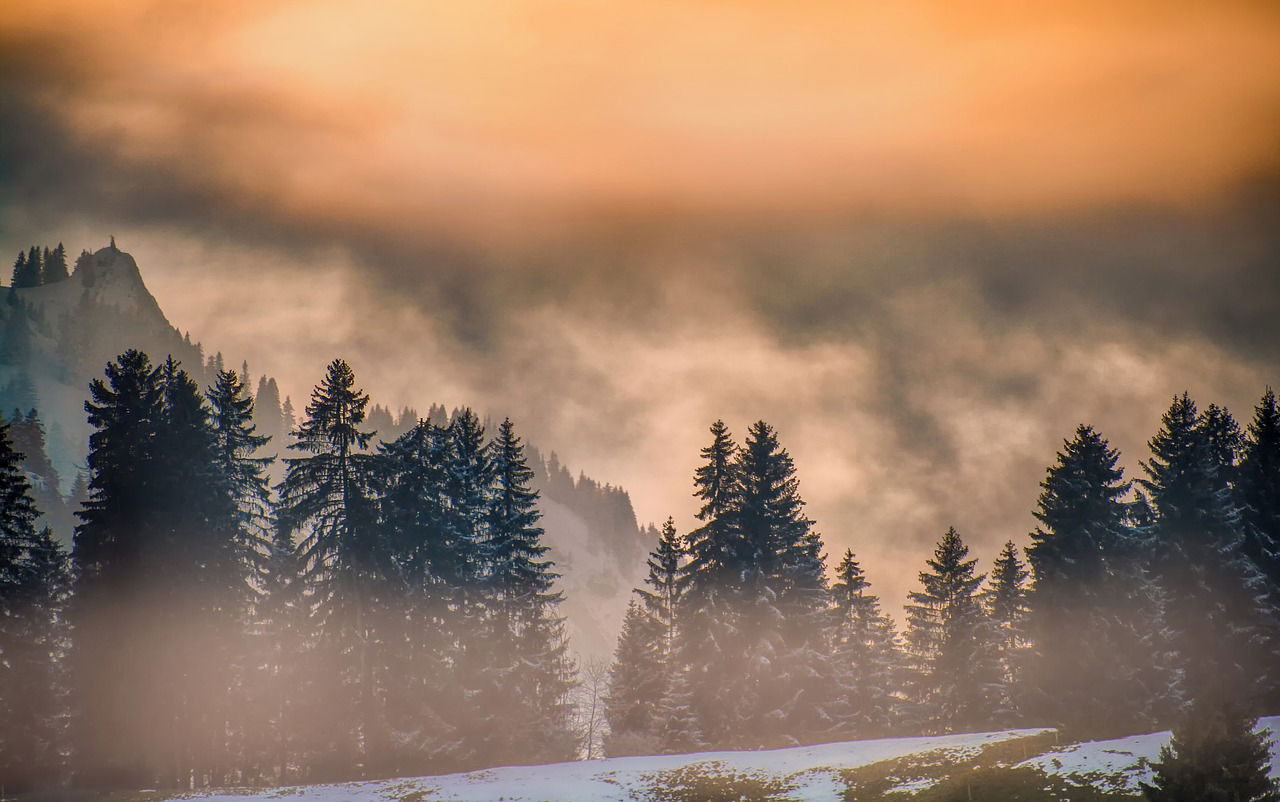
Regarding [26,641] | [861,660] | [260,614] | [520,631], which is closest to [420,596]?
[520,631]

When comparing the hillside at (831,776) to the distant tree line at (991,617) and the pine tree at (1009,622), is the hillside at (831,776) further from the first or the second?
the pine tree at (1009,622)

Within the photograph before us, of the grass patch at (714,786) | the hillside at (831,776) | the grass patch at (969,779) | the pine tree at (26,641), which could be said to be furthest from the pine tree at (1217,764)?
the pine tree at (26,641)

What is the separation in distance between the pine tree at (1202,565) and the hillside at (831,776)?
724 centimetres

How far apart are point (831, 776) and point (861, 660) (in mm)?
20361

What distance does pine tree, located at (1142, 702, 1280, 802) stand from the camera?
94.9 feet

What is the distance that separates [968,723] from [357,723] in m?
35.2

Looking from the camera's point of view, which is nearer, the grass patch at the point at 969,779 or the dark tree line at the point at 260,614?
the grass patch at the point at 969,779

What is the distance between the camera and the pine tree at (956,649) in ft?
206

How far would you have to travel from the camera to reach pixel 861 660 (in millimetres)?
64750

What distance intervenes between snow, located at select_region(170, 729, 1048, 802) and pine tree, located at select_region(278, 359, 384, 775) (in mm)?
5057

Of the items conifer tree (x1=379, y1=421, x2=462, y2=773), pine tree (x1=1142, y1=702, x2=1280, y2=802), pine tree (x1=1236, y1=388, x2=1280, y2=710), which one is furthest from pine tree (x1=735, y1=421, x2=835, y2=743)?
pine tree (x1=1142, y1=702, x2=1280, y2=802)

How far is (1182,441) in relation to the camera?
178 feet

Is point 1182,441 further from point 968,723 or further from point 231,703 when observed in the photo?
point 231,703

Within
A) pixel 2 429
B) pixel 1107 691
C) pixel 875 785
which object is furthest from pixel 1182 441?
pixel 2 429
